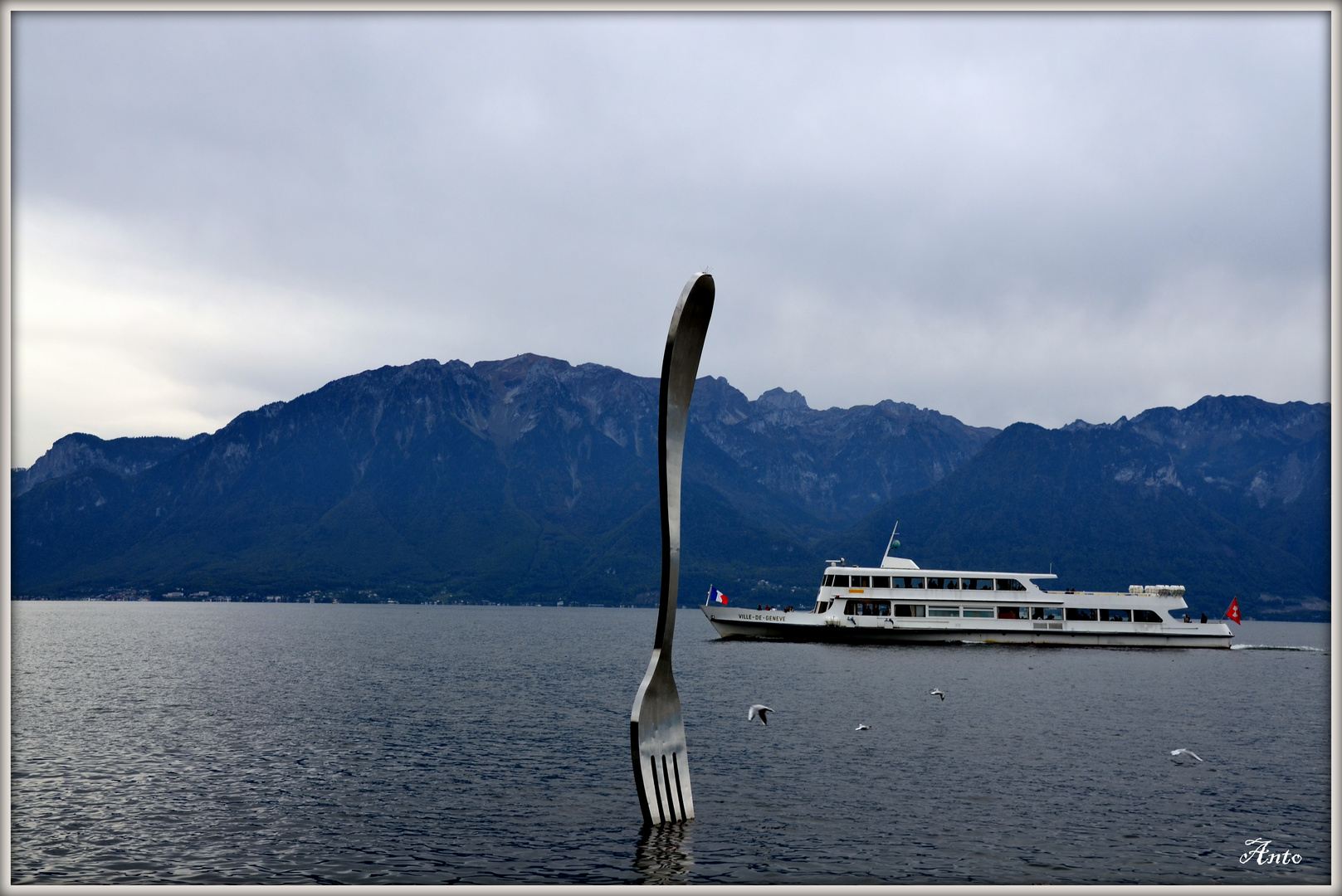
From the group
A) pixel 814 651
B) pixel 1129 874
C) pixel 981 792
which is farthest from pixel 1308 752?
pixel 814 651

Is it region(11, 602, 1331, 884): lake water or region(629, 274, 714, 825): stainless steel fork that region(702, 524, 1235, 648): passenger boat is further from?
region(629, 274, 714, 825): stainless steel fork

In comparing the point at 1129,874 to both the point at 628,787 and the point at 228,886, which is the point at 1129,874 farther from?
the point at 228,886

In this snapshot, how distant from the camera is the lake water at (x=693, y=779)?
23.2 metres

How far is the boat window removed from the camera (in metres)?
96.9

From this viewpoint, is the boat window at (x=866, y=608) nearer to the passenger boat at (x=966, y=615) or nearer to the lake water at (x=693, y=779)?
the passenger boat at (x=966, y=615)

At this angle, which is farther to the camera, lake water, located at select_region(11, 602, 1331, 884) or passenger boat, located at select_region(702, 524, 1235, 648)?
passenger boat, located at select_region(702, 524, 1235, 648)

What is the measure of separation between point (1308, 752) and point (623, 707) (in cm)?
3254

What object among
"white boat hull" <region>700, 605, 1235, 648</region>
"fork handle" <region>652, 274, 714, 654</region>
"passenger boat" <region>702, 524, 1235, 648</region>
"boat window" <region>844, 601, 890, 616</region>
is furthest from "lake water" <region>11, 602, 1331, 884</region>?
"passenger boat" <region>702, 524, 1235, 648</region>

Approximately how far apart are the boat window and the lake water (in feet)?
77.9

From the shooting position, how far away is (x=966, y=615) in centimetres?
9825

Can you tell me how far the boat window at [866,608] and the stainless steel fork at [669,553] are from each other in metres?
75.9
